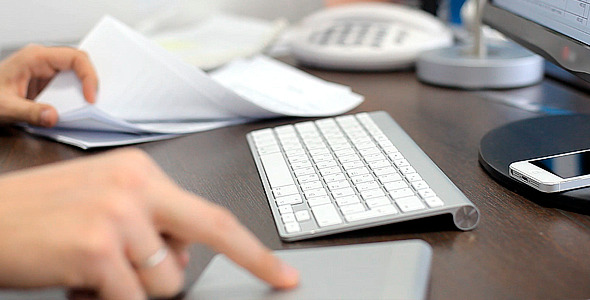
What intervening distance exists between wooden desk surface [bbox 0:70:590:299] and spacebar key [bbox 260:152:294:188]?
0.05 feet

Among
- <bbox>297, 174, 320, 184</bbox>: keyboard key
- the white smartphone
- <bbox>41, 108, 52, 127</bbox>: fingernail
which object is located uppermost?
the white smartphone

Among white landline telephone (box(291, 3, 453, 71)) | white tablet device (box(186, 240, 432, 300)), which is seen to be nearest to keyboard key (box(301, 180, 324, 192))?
white tablet device (box(186, 240, 432, 300))

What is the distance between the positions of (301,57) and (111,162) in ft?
2.64

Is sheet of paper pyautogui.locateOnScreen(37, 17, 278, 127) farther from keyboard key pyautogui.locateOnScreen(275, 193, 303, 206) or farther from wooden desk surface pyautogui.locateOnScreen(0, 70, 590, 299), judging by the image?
keyboard key pyautogui.locateOnScreen(275, 193, 303, 206)

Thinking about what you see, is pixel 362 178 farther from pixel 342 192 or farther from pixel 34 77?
pixel 34 77

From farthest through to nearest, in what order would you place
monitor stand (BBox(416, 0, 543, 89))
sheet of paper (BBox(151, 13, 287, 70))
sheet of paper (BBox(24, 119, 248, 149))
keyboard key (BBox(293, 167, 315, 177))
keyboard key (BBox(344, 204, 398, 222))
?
sheet of paper (BBox(151, 13, 287, 70))
monitor stand (BBox(416, 0, 543, 89))
sheet of paper (BBox(24, 119, 248, 149))
keyboard key (BBox(293, 167, 315, 177))
keyboard key (BBox(344, 204, 398, 222))

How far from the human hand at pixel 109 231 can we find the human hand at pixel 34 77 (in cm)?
40

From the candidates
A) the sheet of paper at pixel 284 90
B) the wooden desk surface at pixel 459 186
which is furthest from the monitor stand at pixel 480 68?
the sheet of paper at pixel 284 90

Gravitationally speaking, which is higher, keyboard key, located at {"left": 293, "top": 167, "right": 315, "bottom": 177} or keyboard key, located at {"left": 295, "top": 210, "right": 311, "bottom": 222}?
keyboard key, located at {"left": 295, "top": 210, "right": 311, "bottom": 222}

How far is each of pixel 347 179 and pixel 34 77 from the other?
52 cm

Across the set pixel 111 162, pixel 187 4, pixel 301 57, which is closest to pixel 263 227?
pixel 111 162

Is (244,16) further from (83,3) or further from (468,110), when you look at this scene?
(468,110)

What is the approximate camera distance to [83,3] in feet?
5.01

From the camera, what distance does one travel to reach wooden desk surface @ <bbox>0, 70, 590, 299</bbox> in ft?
1.36
